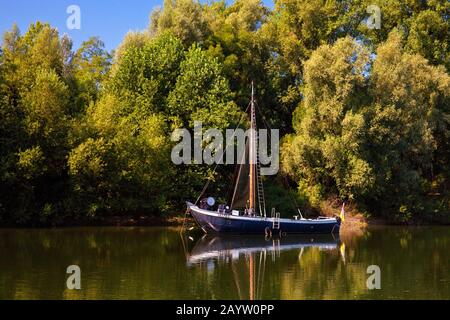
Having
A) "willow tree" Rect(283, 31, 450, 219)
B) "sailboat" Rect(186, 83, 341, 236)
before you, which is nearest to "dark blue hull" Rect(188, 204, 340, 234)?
"sailboat" Rect(186, 83, 341, 236)

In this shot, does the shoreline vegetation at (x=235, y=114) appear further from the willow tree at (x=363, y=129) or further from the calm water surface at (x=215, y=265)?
the calm water surface at (x=215, y=265)

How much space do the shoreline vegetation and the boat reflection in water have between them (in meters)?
9.50

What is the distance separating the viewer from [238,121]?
5394cm

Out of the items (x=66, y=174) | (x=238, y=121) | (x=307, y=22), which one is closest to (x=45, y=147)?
(x=66, y=174)

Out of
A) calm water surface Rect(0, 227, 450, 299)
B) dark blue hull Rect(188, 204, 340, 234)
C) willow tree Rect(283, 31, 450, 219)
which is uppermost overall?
willow tree Rect(283, 31, 450, 219)

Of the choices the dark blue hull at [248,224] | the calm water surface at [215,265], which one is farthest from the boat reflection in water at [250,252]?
the dark blue hull at [248,224]

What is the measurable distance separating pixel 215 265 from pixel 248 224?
14.3m

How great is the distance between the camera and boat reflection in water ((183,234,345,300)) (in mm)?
25302

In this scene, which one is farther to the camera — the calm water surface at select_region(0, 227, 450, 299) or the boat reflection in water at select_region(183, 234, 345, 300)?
the boat reflection in water at select_region(183, 234, 345, 300)

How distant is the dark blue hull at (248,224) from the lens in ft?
140

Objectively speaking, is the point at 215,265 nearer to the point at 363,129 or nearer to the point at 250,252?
the point at 250,252

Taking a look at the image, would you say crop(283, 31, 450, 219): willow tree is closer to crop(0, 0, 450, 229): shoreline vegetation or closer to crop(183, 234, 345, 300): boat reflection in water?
crop(0, 0, 450, 229): shoreline vegetation

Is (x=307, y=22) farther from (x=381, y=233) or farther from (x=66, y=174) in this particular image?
(x=66, y=174)

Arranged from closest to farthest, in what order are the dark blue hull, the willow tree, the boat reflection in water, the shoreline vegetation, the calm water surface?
1. the calm water surface
2. the boat reflection in water
3. the dark blue hull
4. the shoreline vegetation
5. the willow tree
